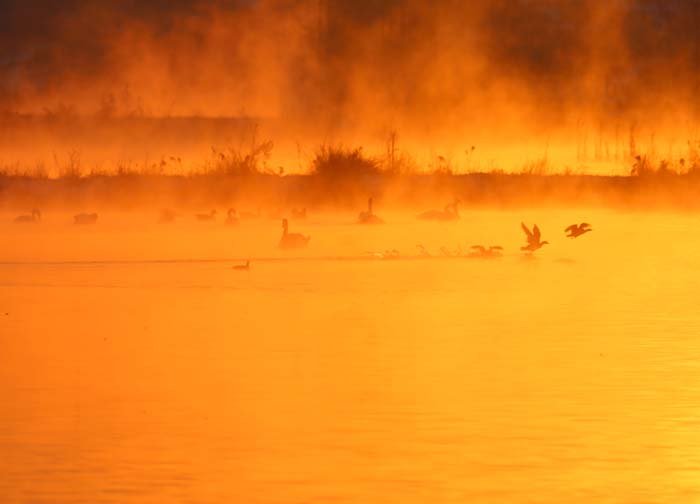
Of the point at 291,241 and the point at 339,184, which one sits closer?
the point at 291,241

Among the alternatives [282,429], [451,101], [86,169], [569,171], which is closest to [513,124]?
[451,101]

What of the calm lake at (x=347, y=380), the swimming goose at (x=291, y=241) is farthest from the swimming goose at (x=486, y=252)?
the swimming goose at (x=291, y=241)

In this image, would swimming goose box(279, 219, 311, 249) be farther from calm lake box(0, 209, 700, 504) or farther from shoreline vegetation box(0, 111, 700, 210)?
shoreline vegetation box(0, 111, 700, 210)

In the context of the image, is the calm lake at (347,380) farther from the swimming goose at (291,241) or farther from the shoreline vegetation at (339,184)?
the shoreline vegetation at (339,184)

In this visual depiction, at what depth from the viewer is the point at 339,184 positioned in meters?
28.1

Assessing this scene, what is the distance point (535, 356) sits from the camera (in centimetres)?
1176

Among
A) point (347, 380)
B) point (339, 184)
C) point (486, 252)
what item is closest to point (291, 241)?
point (486, 252)

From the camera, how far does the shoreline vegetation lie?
92.1 feet

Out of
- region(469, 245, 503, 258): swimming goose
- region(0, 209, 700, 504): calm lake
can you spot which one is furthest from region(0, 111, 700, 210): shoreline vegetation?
region(0, 209, 700, 504): calm lake

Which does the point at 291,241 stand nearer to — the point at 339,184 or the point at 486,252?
the point at 486,252

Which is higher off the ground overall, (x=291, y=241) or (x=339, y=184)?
(x=339, y=184)

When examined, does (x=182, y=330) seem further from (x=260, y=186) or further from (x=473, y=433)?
(x=260, y=186)

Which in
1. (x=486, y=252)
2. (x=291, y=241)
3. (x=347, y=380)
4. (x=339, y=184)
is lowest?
(x=347, y=380)

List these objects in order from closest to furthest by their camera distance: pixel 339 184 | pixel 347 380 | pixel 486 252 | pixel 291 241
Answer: pixel 347 380 < pixel 486 252 < pixel 291 241 < pixel 339 184
